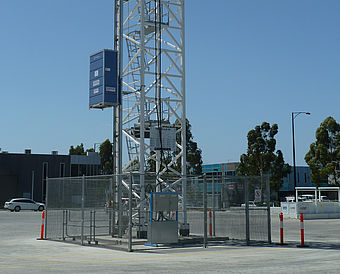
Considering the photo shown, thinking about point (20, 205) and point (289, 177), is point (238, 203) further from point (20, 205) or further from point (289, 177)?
point (289, 177)

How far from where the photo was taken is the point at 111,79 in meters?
22.4

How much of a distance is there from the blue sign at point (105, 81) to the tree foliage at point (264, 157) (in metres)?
41.2

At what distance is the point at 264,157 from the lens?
61031 millimetres

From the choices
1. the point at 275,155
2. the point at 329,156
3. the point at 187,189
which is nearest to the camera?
the point at 187,189

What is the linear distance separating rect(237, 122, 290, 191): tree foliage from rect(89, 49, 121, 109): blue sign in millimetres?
41154

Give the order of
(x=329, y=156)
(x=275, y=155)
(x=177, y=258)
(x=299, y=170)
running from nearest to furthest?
(x=177, y=258) → (x=329, y=156) → (x=275, y=155) → (x=299, y=170)

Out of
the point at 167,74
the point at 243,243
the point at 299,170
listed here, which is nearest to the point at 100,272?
the point at 243,243

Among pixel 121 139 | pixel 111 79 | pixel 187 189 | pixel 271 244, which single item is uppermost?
pixel 111 79

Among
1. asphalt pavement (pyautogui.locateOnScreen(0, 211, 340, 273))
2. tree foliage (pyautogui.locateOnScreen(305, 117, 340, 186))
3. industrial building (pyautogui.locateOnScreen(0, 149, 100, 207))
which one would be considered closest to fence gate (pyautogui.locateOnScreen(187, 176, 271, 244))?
asphalt pavement (pyautogui.locateOnScreen(0, 211, 340, 273))

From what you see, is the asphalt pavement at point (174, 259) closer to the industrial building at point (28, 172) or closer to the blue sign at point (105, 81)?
the blue sign at point (105, 81)

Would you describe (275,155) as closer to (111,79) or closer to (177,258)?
(111,79)

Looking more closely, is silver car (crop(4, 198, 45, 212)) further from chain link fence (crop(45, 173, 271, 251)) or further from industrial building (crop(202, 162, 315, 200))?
industrial building (crop(202, 162, 315, 200))

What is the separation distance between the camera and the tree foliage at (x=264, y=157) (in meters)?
61.3

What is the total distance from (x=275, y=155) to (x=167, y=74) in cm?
4129
